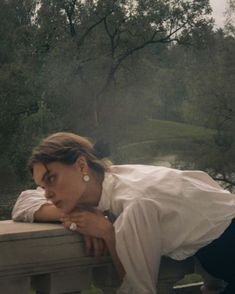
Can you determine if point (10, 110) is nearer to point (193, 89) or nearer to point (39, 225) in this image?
point (193, 89)

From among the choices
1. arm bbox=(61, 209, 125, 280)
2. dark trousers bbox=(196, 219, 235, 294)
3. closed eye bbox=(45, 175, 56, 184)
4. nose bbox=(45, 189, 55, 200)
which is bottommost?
dark trousers bbox=(196, 219, 235, 294)

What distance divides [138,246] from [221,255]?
1.36 ft

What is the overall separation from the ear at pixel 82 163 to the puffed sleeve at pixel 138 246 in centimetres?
25

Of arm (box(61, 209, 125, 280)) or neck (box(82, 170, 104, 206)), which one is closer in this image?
arm (box(61, 209, 125, 280))

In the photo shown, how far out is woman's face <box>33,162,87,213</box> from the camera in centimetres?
210

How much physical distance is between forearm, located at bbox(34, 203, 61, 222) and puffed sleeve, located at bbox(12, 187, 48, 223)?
19 mm

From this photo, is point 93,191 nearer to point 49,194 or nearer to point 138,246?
point 49,194

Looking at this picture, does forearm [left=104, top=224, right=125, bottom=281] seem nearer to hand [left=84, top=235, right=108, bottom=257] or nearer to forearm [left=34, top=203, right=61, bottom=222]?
hand [left=84, top=235, right=108, bottom=257]

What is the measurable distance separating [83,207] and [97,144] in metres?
0.27

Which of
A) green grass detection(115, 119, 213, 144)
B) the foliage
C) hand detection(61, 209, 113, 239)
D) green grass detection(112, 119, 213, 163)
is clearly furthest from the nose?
green grass detection(115, 119, 213, 144)

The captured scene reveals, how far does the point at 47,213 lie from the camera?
220cm

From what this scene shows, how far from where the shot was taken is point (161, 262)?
2.18m

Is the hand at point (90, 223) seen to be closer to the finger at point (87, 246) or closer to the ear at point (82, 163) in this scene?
the finger at point (87, 246)

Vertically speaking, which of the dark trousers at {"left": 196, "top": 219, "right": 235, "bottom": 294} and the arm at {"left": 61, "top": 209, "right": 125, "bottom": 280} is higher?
the arm at {"left": 61, "top": 209, "right": 125, "bottom": 280}
